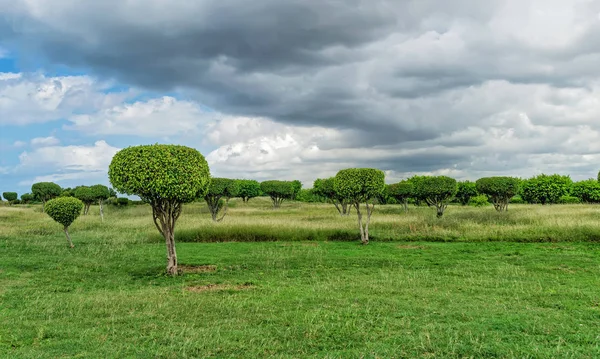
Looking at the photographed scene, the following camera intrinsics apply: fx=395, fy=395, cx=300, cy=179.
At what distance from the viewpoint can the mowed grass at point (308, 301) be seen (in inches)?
305

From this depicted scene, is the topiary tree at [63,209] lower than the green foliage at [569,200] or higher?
higher

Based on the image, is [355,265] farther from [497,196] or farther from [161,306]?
[497,196]

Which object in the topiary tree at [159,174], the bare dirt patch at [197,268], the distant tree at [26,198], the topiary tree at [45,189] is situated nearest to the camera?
the topiary tree at [159,174]

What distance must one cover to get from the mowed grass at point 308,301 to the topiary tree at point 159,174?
10.7ft

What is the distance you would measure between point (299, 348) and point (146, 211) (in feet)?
193

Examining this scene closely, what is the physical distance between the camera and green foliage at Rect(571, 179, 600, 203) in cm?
7331

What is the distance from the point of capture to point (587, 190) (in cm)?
7500

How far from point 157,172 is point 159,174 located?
109mm

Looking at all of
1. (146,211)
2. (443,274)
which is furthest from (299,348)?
(146,211)

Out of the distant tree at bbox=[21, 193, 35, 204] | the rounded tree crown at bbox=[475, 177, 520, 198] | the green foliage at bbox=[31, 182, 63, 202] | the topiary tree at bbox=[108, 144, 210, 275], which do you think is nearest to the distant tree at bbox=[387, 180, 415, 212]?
the rounded tree crown at bbox=[475, 177, 520, 198]

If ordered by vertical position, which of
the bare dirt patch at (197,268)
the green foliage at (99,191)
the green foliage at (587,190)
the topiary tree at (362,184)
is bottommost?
the bare dirt patch at (197,268)

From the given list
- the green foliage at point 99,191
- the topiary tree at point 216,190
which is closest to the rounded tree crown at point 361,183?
the topiary tree at point 216,190

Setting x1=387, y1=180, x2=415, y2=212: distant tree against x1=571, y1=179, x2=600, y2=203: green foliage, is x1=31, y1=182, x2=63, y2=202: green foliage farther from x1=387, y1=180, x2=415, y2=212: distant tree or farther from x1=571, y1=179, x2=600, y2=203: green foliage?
x1=571, y1=179, x2=600, y2=203: green foliage

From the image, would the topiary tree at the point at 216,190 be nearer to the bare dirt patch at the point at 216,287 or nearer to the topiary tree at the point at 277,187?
the topiary tree at the point at 277,187
